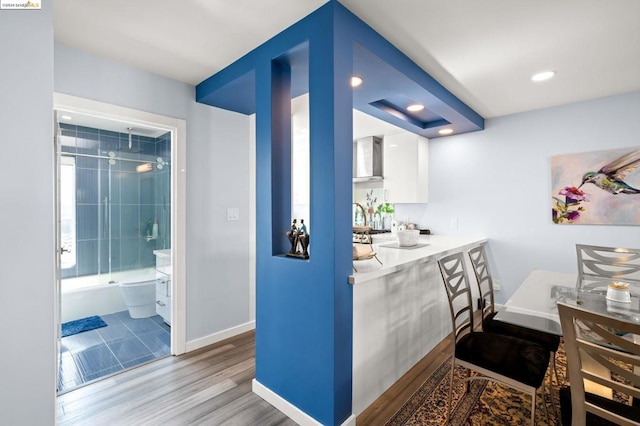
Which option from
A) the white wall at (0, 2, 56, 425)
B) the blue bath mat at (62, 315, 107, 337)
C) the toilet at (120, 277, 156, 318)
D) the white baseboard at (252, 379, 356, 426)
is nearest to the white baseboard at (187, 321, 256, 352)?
the white baseboard at (252, 379, 356, 426)

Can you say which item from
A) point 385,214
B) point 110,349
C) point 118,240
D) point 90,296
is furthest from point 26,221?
point 385,214

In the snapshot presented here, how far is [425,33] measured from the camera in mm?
1888

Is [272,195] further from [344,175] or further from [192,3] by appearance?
[192,3]

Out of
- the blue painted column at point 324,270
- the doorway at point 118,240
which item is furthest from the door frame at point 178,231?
the blue painted column at point 324,270

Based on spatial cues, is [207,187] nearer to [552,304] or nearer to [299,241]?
[299,241]

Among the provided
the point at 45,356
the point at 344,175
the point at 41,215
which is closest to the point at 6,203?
the point at 41,215

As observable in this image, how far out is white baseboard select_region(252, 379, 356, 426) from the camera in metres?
1.71

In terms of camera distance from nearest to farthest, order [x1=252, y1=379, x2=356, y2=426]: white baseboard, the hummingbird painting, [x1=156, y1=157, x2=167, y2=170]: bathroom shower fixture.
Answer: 1. [x1=252, y1=379, x2=356, y2=426]: white baseboard
2. the hummingbird painting
3. [x1=156, y1=157, x2=167, y2=170]: bathroom shower fixture

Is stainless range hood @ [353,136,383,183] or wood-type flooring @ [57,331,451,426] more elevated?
stainless range hood @ [353,136,383,183]

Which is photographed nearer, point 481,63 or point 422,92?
point 481,63

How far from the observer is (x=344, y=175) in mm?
1670

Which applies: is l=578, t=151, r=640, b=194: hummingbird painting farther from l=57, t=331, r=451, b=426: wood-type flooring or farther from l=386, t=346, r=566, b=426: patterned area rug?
l=57, t=331, r=451, b=426: wood-type flooring

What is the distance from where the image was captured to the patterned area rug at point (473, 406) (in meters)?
1.78

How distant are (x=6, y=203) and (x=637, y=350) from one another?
200cm
